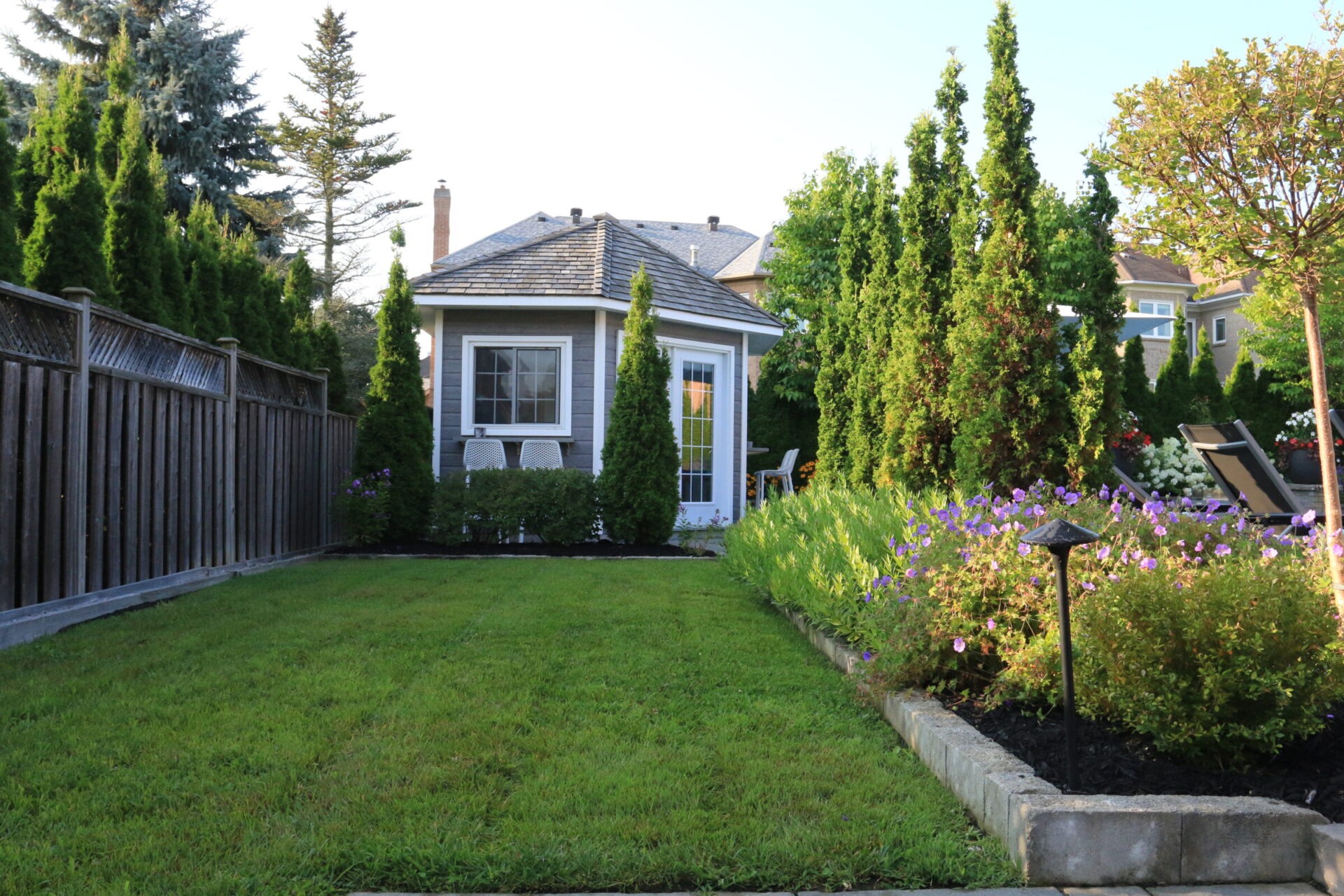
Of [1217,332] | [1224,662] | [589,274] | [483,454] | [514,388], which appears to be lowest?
[1224,662]

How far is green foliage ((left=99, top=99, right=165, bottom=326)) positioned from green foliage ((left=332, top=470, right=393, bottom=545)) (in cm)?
263

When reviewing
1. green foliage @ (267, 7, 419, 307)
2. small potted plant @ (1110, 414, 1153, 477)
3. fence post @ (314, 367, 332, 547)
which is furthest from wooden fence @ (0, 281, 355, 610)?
green foliage @ (267, 7, 419, 307)

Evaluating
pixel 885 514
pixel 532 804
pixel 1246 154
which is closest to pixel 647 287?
pixel 885 514

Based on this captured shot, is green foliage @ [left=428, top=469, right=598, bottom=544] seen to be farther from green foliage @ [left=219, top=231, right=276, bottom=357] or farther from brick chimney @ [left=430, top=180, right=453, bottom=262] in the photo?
brick chimney @ [left=430, top=180, right=453, bottom=262]

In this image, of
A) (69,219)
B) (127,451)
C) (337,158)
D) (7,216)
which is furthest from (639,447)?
(337,158)

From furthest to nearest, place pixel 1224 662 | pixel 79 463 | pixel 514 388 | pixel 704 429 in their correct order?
1. pixel 704 429
2. pixel 514 388
3. pixel 79 463
4. pixel 1224 662

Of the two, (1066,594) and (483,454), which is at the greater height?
(483,454)

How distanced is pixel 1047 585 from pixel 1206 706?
0.93m

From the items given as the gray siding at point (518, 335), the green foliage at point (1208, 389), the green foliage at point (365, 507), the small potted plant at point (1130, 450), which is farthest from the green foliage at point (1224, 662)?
the green foliage at point (1208, 389)

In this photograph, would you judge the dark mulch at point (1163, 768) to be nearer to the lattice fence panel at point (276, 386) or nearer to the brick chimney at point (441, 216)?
the lattice fence panel at point (276, 386)

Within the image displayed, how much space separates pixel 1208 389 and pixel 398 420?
16.2m

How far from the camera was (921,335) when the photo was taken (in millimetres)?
8344

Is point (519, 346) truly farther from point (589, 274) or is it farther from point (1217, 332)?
point (1217, 332)

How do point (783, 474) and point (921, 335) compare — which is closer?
point (921, 335)
